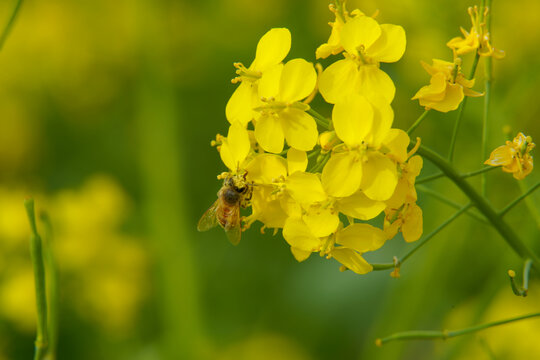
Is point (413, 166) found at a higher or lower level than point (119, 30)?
lower

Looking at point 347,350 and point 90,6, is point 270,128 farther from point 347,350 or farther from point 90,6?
point 90,6

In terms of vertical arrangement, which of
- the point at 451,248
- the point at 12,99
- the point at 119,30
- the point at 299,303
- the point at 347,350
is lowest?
the point at 347,350

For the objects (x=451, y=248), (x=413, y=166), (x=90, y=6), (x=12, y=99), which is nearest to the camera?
(x=413, y=166)

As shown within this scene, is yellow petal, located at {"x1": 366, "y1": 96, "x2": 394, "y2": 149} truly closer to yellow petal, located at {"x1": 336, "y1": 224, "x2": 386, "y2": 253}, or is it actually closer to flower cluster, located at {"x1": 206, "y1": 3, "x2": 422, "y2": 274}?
flower cluster, located at {"x1": 206, "y1": 3, "x2": 422, "y2": 274}

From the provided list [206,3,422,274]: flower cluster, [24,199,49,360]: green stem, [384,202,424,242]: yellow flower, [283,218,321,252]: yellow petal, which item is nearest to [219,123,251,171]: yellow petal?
[206,3,422,274]: flower cluster

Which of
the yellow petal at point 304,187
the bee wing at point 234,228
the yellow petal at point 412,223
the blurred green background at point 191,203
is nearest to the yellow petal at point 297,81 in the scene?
the yellow petal at point 304,187

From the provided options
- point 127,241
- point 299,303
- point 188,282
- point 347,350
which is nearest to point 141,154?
point 127,241
